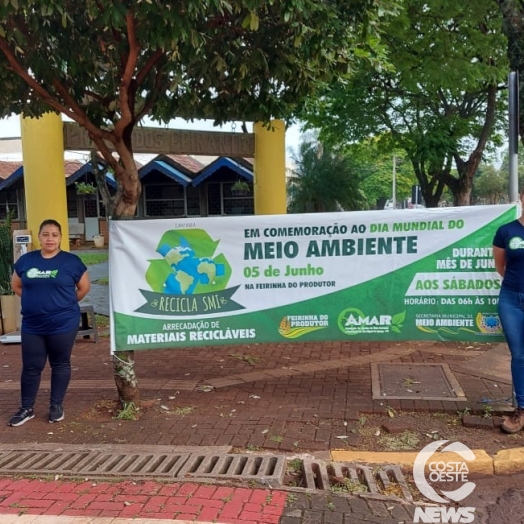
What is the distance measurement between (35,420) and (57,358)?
23.3 inches

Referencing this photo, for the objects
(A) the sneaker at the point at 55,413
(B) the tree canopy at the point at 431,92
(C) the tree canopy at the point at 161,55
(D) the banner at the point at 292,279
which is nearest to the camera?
(C) the tree canopy at the point at 161,55

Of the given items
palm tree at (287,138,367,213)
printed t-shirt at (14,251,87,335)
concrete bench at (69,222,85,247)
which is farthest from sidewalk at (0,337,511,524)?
concrete bench at (69,222,85,247)

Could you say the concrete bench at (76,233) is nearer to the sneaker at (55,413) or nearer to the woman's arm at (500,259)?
the sneaker at (55,413)

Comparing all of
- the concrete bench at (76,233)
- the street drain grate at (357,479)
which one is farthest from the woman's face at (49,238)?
the concrete bench at (76,233)

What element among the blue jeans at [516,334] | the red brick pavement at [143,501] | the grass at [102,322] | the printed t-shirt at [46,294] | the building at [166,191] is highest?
the building at [166,191]

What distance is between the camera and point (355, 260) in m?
5.12

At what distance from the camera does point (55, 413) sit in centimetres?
492

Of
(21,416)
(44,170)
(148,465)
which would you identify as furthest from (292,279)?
(44,170)

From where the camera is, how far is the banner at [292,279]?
5.02 meters

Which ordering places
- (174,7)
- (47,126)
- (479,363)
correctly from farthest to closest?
(47,126) → (479,363) → (174,7)

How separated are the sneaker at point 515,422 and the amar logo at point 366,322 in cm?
113

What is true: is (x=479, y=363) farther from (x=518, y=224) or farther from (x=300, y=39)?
(x=300, y=39)

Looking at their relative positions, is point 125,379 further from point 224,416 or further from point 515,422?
point 515,422

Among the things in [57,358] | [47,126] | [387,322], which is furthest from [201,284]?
[47,126]
